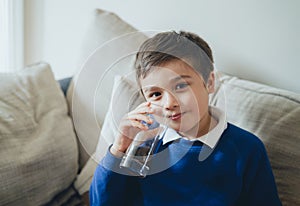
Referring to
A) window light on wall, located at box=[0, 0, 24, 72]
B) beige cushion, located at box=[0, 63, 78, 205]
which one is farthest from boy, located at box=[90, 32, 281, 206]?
window light on wall, located at box=[0, 0, 24, 72]

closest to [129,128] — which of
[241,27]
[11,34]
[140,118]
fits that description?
[140,118]

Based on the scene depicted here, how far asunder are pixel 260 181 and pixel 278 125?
17cm

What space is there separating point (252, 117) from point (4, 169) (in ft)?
2.11

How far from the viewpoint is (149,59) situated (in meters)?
0.90

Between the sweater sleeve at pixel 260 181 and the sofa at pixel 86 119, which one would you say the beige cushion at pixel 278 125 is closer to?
the sofa at pixel 86 119

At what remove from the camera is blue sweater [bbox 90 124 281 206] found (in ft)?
3.14

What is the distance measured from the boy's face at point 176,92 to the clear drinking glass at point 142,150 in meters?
0.04

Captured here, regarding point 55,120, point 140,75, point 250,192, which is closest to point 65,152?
point 55,120

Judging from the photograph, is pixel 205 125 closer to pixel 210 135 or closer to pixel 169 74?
pixel 210 135

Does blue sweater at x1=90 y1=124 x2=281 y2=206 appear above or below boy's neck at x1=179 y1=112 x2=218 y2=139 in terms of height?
below

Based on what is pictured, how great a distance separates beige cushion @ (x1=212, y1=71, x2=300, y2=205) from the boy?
0.10 metres

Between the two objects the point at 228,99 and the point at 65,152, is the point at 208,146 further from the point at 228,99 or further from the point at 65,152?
the point at 65,152

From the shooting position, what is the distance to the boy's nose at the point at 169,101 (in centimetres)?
86

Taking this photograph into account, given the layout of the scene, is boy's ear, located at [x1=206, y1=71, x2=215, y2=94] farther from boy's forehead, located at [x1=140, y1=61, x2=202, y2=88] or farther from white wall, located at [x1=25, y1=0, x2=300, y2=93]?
white wall, located at [x1=25, y1=0, x2=300, y2=93]
